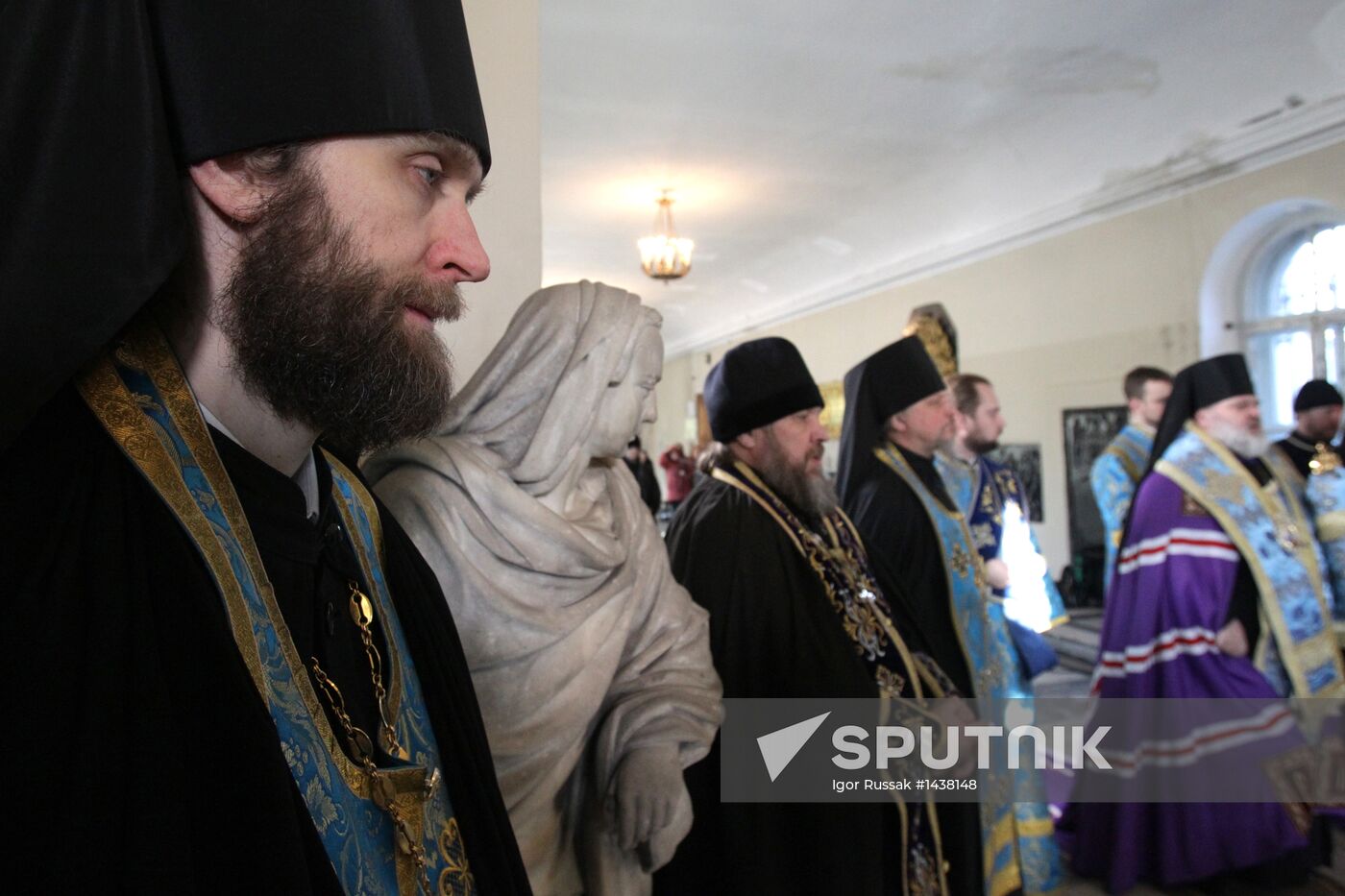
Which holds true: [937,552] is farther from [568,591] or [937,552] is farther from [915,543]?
[568,591]

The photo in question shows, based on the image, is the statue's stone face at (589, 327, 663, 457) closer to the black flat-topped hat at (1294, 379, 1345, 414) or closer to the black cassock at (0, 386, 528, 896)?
the black cassock at (0, 386, 528, 896)

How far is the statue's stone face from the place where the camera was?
6.38 feet

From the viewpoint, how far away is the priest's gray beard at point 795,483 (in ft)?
10.7

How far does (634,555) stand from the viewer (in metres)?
2.01

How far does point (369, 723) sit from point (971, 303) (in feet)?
34.7

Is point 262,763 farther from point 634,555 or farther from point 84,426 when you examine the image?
point 634,555

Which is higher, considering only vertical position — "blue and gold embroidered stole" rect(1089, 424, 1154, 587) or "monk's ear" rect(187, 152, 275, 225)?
"monk's ear" rect(187, 152, 275, 225)

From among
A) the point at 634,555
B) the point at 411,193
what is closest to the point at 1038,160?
the point at 634,555

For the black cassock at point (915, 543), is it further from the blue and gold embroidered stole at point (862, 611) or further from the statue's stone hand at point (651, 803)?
the statue's stone hand at point (651, 803)

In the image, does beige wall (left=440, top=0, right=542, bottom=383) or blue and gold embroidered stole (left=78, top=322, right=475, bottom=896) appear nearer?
blue and gold embroidered stole (left=78, top=322, right=475, bottom=896)

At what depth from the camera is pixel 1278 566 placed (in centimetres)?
459

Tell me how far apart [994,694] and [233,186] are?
158 inches

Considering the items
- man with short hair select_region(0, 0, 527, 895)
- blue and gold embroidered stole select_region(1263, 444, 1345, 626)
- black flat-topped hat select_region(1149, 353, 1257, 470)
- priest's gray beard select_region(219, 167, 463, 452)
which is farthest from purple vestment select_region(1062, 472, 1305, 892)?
priest's gray beard select_region(219, 167, 463, 452)

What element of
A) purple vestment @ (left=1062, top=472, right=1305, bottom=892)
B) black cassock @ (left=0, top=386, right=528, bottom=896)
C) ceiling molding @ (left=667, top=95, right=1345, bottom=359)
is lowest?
purple vestment @ (left=1062, top=472, right=1305, bottom=892)
